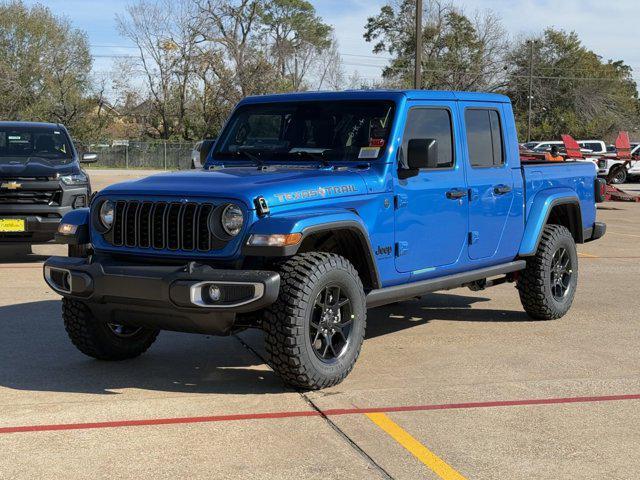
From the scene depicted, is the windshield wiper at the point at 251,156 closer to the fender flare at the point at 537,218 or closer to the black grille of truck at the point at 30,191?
the fender flare at the point at 537,218

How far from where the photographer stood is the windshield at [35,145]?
1239 centimetres

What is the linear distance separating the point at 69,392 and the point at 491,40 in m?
57.7

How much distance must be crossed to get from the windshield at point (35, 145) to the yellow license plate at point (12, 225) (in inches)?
46.6

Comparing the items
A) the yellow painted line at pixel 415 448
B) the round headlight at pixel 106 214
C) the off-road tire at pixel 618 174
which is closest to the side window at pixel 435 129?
the round headlight at pixel 106 214

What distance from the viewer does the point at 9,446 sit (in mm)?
4691

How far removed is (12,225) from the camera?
11.4 meters

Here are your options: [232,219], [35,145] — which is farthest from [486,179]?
[35,145]

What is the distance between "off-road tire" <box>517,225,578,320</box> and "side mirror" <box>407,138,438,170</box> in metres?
2.16

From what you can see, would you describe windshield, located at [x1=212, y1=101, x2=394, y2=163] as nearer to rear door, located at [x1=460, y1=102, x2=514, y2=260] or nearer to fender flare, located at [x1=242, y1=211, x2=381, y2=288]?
fender flare, located at [x1=242, y1=211, x2=381, y2=288]

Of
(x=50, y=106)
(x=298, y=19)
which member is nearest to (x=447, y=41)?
(x=298, y=19)

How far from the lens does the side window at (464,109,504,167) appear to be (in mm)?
7340

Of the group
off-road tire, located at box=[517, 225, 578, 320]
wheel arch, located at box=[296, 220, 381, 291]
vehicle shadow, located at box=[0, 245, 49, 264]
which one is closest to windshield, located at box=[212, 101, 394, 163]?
wheel arch, located at box=[296, 220, 381, 291]

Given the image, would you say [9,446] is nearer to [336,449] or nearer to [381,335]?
[336,449]

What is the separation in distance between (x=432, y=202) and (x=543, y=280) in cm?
183
